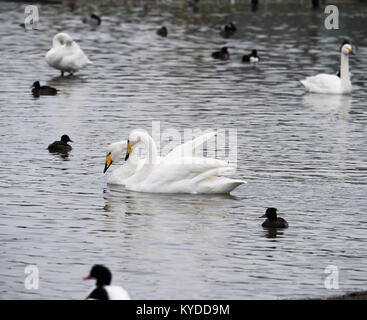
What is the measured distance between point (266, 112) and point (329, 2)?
43.4 metres

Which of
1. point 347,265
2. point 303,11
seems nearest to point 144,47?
point 303,11

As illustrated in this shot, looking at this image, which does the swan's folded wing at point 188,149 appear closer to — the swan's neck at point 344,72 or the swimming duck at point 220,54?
the swan's neck at point 344,72

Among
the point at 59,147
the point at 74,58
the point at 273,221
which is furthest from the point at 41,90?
the point at 273,221

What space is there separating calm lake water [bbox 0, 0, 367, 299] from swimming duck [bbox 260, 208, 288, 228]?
5.5 inches

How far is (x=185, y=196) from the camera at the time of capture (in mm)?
17953

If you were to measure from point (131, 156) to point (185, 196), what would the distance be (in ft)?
5.22

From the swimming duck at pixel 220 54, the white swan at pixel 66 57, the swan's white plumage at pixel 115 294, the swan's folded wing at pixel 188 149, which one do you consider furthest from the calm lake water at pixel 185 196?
the swan's white plumage at pixel 115 294

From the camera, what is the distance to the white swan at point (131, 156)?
707 inches

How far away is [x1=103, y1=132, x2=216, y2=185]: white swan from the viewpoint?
18.0 m

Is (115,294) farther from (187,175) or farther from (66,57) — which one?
(66,57)

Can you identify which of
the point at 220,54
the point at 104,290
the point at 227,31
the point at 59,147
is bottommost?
the point at 227,31
